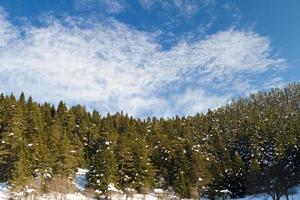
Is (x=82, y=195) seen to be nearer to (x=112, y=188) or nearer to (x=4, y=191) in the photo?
(x=112, y=188)

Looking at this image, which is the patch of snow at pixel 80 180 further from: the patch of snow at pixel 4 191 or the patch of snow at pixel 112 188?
the patch of snow at pixel 4 191

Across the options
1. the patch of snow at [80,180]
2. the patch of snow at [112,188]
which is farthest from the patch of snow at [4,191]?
the patch of snow at [112,188]

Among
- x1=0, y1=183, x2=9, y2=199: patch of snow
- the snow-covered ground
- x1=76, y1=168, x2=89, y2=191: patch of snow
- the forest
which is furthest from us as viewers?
x1=76, y1=168, x2=89, y2=191: patch of snow

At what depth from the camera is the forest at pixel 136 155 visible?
3019 inches

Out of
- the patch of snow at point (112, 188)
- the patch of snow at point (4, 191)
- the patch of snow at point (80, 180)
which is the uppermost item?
the patch of snow at point (80, 180)

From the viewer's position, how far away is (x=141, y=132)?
12075cm

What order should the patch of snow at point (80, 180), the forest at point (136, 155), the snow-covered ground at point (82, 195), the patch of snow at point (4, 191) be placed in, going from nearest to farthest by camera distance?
the patch of snow at point (4, 191) → the snow-covered ground at point (82, 195) → the forest at point (136, 155) → the patch of snow at point (80, 180)

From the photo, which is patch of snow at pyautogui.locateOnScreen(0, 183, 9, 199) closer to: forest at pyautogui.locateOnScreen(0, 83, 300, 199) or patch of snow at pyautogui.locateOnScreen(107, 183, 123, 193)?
forest at pyautogui.locateOnScreen(0, 83, 300, 199)

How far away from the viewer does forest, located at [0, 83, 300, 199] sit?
252 ft

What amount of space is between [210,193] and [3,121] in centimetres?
5022

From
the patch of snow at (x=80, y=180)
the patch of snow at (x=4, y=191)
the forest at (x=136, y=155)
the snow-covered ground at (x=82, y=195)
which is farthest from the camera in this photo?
the patch of snow at (x=80, y=180)

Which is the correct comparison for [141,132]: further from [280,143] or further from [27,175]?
[27,175]

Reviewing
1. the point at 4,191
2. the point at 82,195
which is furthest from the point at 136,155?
the point at 4,191

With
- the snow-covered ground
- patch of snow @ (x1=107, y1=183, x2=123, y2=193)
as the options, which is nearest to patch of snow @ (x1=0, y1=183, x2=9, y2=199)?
the snow-covered ground
